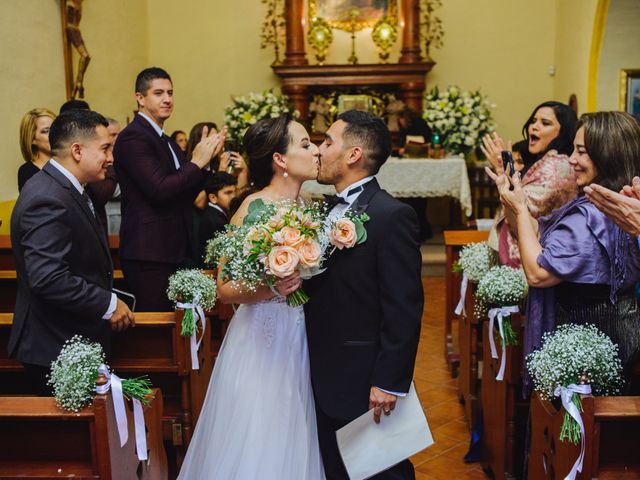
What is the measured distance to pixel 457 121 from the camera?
31.3 ft

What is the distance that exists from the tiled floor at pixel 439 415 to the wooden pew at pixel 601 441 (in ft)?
4.10

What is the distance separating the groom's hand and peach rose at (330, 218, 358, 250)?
535mm

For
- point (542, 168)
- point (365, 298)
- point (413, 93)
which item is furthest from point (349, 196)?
point (413, 93)

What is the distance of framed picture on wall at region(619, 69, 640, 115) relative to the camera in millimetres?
8680

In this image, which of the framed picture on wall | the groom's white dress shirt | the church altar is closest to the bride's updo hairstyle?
the groom's white dress shirt

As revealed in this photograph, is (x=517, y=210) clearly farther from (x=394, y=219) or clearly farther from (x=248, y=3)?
(x=248, y=3)

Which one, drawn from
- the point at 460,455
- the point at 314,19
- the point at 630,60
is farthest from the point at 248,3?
the point at 460,455

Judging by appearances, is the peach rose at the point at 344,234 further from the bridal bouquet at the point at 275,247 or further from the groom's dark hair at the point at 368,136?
the groom's dark hair at the point at 368,136

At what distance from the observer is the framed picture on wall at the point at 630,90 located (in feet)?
28.5

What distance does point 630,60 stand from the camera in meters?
8.78

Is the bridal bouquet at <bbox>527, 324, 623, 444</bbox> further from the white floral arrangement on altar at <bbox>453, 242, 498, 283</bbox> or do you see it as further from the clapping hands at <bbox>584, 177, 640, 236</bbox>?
the white floral arrangement on altar at <bbox>453, 242, 498, 283</bbox>

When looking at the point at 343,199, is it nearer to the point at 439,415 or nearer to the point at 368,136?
the point at 368,136

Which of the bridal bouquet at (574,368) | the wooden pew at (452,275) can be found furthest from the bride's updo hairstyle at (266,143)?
the wooden pew at (452,275)

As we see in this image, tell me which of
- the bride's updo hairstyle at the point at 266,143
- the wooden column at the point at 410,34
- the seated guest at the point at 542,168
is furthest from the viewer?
the wooden column at the point at 410,34
